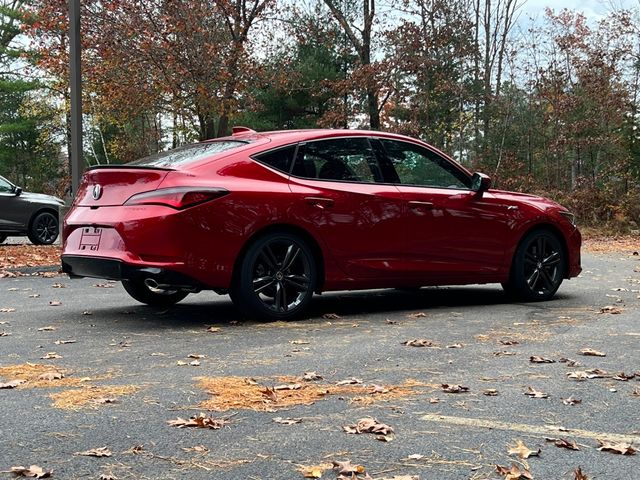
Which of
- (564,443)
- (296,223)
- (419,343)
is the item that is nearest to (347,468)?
(564,443)

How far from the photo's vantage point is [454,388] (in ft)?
14.2

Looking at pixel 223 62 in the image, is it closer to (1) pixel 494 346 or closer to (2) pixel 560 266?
(2) pixel 560 266

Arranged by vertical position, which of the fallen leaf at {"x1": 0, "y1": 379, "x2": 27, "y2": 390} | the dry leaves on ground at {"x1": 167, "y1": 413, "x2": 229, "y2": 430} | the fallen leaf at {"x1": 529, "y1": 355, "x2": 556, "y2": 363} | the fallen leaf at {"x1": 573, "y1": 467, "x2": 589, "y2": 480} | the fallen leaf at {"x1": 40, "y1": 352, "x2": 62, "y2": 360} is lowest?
the fallen leaf at {"x1": 0, "y1": 379, "x2": 27, "y2": 390}

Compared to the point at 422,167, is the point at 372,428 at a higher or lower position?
lower

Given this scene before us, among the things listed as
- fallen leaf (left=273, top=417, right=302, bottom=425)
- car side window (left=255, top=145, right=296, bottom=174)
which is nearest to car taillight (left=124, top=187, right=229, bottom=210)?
car side window (left=255, top=145, right=296, bottom=174)

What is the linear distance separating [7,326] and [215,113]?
1280cm

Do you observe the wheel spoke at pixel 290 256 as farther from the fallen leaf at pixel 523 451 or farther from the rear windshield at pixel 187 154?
the fallen leaf at pixel 523 451

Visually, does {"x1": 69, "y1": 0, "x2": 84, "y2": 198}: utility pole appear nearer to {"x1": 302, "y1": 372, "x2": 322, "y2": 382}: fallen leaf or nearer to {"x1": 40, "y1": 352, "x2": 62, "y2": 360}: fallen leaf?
{"x1": 40, "y1": 352, "x2": 62, "y2": 360}: fallen leaf

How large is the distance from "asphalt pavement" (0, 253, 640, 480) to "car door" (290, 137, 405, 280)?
56 centimetres

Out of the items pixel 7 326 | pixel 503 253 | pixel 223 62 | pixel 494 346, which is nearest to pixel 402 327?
pixel 494 346

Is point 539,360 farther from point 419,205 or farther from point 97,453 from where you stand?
point 97,453

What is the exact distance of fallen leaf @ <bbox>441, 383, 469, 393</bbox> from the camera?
4309 mm

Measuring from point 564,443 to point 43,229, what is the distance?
15.7 m

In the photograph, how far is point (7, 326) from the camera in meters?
6.48
